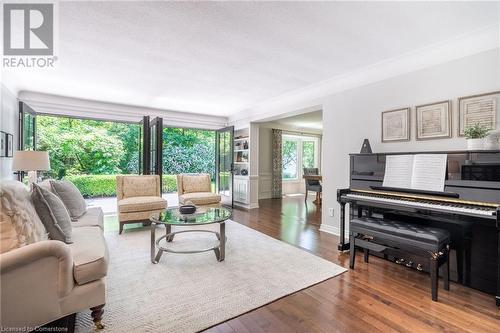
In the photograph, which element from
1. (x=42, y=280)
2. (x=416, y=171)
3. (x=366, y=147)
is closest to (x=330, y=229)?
(x=366, y=147)

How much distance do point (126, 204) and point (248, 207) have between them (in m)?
2.83

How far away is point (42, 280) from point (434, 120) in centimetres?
365

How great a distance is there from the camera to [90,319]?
165 cm

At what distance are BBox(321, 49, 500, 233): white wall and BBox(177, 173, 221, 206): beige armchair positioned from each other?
2.04m

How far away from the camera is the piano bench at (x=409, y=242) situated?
1955 mm

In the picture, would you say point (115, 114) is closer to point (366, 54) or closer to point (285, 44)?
point (285, 44)

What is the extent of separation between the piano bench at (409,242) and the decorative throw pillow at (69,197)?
311cm

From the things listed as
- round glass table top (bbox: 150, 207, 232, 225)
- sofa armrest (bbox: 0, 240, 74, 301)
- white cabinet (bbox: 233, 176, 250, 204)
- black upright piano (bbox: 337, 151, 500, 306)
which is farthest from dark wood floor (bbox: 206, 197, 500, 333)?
white cabinet (bbox: 233, 176, 250, 204)

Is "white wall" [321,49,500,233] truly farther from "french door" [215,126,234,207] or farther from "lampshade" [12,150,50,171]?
"lampshade" [12,150,50,171]

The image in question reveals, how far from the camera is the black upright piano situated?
1.96 m

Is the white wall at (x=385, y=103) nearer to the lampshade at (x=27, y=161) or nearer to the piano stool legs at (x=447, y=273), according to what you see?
the piano stool legs at (x=447, y=273)

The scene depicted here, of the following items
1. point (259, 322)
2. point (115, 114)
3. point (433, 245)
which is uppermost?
point (115, 114)

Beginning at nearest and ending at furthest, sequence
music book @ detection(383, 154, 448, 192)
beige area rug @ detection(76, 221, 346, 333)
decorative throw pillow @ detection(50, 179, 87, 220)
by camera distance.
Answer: beige area rug @ detection(76, 221, 346, 333) → music book @ detection(383, 154, 448, 192) → decorative throw pillow @ detection(50, 179, 87, 220)

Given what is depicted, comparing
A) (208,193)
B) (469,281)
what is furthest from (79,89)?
(469,281)
